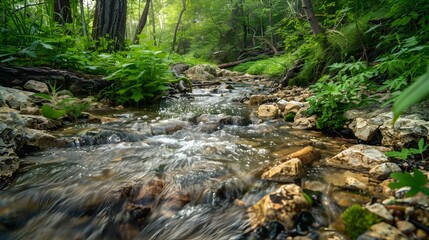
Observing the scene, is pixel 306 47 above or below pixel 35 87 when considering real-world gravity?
above

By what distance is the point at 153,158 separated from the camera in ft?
7.70

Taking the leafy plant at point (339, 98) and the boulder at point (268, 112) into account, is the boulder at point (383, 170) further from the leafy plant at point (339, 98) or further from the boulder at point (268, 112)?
the boulder at point (268, 112)

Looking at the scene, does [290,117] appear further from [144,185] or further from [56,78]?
[56,78]

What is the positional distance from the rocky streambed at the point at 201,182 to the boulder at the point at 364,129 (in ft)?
0.04

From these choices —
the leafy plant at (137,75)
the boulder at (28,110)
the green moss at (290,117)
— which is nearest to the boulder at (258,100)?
the green moss at (290,117)

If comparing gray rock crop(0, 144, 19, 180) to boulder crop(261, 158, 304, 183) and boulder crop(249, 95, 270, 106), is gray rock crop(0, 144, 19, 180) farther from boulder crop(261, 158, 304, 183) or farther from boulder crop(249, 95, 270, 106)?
boulder crop(249, 95, 270, 106)

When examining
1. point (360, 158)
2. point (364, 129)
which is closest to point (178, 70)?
point (364, 129)

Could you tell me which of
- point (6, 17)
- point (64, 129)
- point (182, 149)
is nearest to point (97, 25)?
point (6, 17)

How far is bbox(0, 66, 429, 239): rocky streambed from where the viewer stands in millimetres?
1405

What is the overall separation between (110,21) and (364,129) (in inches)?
235

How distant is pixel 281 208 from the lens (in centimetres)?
139

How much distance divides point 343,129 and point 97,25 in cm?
602

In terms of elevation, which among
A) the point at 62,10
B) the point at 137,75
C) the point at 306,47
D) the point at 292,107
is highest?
the point at 62,10

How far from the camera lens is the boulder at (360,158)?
198 centimetres
